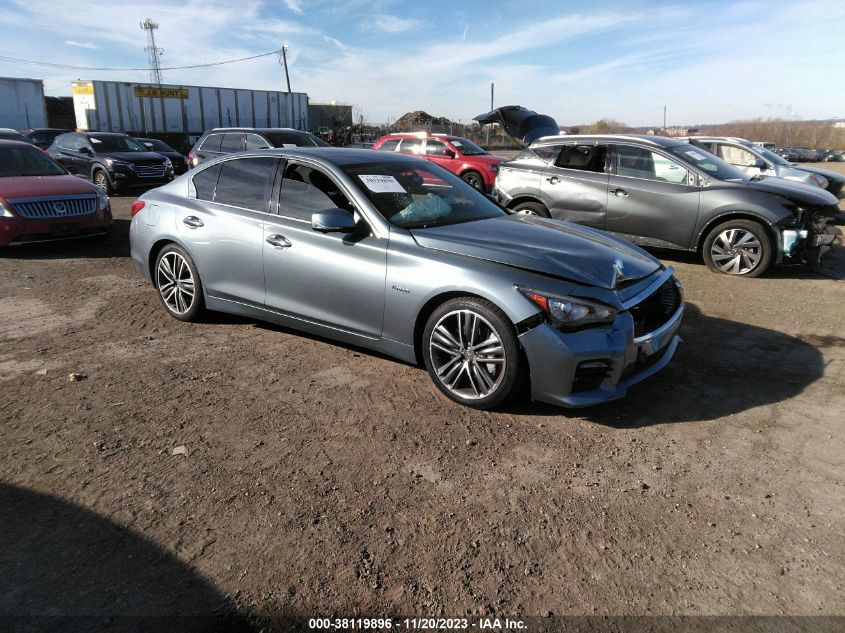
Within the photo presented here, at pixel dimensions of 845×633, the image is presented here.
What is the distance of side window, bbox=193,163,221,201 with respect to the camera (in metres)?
5.17

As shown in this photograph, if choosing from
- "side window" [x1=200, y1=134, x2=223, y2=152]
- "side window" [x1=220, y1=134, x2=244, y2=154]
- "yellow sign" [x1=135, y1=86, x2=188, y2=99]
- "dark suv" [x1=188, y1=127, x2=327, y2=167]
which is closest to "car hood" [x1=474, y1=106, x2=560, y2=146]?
"dark suv" [x1=188, y1=127, x2=327, y2=167]

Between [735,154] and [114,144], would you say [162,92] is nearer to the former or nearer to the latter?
[114,144]

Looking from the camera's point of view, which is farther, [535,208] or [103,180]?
[103,180]

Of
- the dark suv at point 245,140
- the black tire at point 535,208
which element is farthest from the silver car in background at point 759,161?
the dark suv at point 245,140

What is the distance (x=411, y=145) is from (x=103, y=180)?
26.4 ft

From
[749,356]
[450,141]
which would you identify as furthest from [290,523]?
[450,141]

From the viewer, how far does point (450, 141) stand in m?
17.0

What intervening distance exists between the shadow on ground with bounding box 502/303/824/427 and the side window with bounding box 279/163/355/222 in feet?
6.59

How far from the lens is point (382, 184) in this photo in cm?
448

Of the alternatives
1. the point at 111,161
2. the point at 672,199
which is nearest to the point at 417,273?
the point at 672,199

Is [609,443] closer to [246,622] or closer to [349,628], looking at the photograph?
[349,628]

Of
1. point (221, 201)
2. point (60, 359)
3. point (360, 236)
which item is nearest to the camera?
point (360, 236)

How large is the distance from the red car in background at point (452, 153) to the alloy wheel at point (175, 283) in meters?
11.6

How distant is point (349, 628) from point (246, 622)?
377 mm
